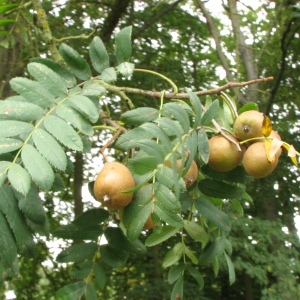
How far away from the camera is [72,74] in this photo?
3.89 feet

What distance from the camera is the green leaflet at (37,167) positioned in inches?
35.9

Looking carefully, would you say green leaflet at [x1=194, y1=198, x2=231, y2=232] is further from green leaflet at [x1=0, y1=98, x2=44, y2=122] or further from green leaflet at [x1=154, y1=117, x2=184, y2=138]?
green leaflet at [x1=0, y1=98, x2=44, y2=122]

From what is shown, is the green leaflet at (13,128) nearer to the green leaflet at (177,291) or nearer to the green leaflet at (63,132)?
the green leaflet at (63,132)

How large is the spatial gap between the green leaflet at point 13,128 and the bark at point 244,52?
2.31 metres

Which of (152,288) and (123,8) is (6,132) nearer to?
(123,8)

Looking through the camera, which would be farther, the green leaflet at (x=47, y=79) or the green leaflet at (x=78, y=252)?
the green leaflet at (x=78, y=252)

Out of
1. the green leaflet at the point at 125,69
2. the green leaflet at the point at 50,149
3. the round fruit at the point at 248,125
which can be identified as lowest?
the round fruit at the point at 248,125

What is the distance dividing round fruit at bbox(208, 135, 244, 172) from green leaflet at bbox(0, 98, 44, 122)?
0.40m

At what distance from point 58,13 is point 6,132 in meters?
3.14

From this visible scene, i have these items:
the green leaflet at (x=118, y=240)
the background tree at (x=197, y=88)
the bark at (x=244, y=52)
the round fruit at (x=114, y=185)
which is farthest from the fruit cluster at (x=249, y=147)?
the bark at (x=244, y=52)

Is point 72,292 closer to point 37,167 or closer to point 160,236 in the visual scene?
point 160,236

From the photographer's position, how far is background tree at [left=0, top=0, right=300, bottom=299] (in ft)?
9.96

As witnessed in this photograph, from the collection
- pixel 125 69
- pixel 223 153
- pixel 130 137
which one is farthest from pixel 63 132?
pixel 223 153

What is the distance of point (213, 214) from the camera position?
1.20 meters
